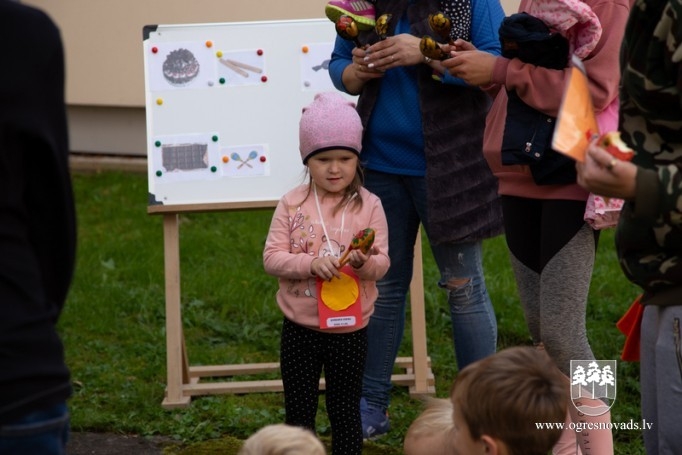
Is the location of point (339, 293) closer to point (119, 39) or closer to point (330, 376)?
point (330, 376)

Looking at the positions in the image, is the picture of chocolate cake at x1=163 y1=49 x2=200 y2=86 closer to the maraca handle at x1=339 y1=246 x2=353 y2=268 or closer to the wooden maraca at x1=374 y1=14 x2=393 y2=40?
the wooden maraca at x1=374 y1=14 x2=393 y2=40

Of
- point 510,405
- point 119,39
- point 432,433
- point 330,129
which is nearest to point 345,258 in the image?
point 330,129

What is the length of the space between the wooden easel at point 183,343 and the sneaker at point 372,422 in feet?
1.53

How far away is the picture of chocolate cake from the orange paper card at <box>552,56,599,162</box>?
2949mm

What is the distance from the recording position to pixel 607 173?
221 centimetres

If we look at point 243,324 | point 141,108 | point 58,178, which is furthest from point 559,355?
point 141,108

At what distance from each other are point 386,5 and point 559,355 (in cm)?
145

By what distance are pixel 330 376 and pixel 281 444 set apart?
1.47 metres

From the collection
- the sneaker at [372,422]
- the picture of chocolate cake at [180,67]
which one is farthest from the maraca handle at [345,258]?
the picture of chocolate cake at [180,67]

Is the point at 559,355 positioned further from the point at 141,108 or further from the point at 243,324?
the point at 141,108

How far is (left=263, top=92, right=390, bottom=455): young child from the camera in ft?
12.4

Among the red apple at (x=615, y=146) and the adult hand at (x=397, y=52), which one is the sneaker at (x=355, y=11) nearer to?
the adult hand at (x=397, y=52)

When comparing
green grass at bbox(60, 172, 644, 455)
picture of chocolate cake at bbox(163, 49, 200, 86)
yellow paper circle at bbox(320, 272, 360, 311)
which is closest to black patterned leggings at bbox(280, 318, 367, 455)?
yellow paper circle at bbox(320, 272, 360, 311)

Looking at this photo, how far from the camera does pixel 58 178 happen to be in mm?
2088
